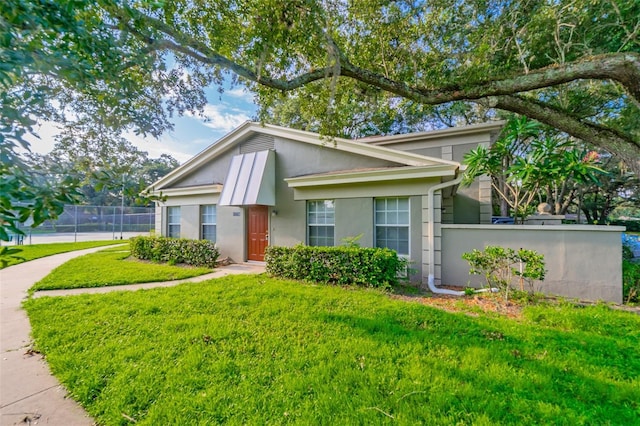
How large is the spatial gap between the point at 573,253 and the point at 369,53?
7052mm

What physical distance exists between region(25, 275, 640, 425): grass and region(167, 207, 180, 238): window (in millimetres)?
7170

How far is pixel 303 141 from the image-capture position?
9.66 metres

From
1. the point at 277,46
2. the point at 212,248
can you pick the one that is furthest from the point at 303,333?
the point at 212,248

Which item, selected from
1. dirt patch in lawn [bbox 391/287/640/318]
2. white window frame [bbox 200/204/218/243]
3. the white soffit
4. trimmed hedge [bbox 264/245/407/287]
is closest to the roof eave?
the white soffit

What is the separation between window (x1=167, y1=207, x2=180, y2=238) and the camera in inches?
495

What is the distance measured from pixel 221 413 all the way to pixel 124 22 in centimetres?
455

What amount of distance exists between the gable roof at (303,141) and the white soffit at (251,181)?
37.4 inches

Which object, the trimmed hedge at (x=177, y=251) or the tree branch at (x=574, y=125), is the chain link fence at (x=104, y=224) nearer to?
the trimmed hedge at (x=177, y=251)

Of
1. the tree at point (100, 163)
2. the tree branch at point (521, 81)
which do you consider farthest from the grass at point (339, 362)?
the tree branch at point (521, 81)

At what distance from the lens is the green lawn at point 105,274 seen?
7324 mm

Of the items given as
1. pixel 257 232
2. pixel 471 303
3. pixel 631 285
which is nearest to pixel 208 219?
pixel 257 232

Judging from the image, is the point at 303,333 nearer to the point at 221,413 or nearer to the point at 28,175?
the point at 221,413

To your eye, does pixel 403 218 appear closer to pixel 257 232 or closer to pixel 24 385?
pixel 257 232

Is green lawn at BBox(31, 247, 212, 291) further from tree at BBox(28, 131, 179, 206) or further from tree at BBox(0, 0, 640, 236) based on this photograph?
tree at BBox(28, 131, 179, 206)
